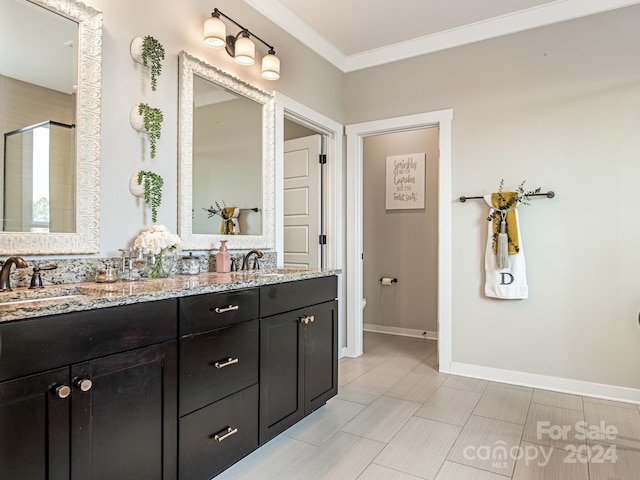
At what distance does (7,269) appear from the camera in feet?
4.61

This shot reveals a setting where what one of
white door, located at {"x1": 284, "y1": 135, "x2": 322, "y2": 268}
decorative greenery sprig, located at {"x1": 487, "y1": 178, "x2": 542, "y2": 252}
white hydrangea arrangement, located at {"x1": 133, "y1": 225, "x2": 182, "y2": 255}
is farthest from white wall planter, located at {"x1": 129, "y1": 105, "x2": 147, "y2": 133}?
decorative greenery sprig, located at {"x1": 487, "y1": 178, "x2": 542, "y2": 252}

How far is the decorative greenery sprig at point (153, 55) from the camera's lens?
1.91 m

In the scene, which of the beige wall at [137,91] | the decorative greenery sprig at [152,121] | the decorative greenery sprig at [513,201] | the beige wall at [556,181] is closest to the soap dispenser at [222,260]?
the beige wall at [137,91]

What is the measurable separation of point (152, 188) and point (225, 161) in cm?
61

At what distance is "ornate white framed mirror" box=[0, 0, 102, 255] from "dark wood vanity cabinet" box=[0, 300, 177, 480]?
21.7 inches

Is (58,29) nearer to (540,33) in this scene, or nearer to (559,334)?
(540,33)

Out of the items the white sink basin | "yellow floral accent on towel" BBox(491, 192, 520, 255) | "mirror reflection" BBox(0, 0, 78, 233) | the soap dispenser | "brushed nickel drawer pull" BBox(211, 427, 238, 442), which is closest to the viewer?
the white sink basin

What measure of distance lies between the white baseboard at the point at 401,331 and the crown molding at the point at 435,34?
2828mm

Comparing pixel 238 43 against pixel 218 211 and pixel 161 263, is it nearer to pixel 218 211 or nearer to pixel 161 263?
pixel 218 211

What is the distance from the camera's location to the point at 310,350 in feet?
7.53

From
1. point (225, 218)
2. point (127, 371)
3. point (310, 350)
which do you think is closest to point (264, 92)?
point (225, 218)

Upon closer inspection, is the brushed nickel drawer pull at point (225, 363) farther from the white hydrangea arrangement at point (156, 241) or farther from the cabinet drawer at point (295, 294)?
the white hydrangea arrangement at point (156, 241)

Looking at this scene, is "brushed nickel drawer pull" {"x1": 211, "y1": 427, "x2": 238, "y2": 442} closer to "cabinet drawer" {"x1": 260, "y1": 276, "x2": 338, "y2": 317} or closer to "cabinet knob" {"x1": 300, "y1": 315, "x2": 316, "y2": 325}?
"cabinet drawer" {"x1": 260, "y1": 276, "x2": 338, "y2": 317}

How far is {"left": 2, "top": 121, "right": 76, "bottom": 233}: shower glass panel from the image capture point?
152 cm
